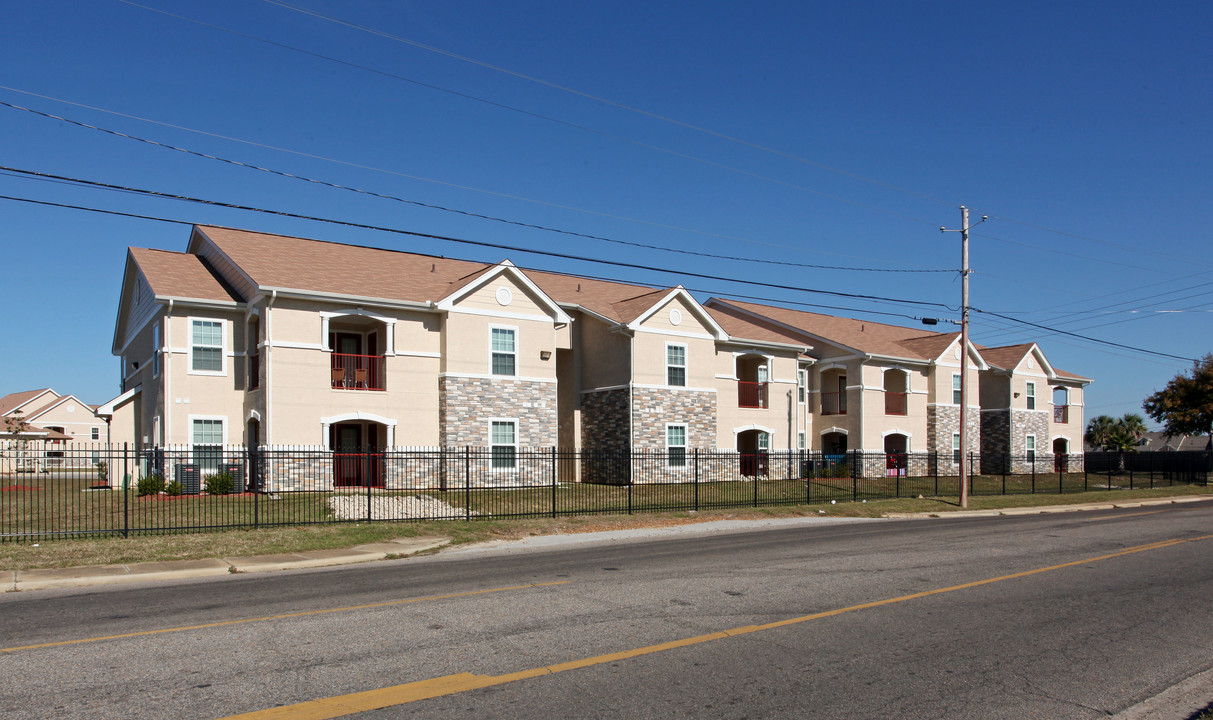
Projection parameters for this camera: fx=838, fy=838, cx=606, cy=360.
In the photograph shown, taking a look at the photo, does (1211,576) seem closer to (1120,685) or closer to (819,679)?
(1120,685)

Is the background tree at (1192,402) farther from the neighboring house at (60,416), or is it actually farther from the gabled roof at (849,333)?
the neighboring house at (60,416)

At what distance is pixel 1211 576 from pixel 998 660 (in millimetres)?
7537

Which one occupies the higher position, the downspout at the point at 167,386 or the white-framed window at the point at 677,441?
the downspout at the point at 167,386

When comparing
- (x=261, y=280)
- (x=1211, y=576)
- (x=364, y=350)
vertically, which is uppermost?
(x=261, y=280)

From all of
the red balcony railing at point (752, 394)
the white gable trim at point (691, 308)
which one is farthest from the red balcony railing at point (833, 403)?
the white gable trim at point (691, 308)

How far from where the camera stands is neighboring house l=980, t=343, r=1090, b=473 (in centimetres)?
4825

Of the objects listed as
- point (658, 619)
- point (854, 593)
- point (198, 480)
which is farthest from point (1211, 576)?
point (198, 480)

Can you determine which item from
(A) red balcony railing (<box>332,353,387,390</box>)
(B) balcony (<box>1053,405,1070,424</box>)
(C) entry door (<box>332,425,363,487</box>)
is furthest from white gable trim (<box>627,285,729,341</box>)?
(B) balcony (<box>1053,405,1070,424</box>)

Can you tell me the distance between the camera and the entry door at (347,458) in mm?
27859

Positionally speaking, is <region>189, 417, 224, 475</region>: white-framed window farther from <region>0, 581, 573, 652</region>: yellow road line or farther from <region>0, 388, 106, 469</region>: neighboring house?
<region>0, 388, 106, 469</region>: neighboring house

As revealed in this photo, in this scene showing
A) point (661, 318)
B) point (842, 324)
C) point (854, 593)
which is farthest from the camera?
point (842, 324)

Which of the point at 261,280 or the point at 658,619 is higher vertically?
the point at 261,280

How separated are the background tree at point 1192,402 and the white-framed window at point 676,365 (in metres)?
36.8

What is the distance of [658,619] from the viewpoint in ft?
29.8
